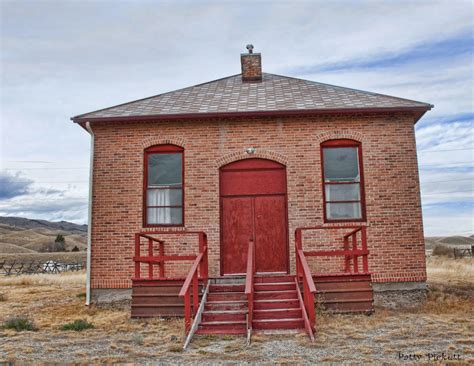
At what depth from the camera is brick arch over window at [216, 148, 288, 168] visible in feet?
40.5

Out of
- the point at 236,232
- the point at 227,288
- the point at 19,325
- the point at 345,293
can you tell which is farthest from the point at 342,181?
the point at 19,325

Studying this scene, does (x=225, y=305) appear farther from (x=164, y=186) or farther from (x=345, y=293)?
(x=164, y=186)

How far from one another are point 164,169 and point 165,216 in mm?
1203

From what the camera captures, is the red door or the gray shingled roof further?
the gray shingled roof

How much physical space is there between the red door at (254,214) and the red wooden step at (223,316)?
2684mm

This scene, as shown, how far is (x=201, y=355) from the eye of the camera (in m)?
7.30

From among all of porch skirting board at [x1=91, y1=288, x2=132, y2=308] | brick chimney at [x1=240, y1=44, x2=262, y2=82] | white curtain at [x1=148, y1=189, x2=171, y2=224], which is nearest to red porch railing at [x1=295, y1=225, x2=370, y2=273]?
white curtain at [x1=148, y1=189, x2=171, y2=224]

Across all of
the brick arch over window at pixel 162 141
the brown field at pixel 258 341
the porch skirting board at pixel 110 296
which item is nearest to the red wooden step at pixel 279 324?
the brown field at pixel 258 341

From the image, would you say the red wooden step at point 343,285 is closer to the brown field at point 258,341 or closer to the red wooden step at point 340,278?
the red wooden step at point 340,278

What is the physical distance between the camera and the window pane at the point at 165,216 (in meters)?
12.3

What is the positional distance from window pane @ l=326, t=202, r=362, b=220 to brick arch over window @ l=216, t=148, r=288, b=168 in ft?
5.44

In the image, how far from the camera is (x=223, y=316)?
9.30 meters

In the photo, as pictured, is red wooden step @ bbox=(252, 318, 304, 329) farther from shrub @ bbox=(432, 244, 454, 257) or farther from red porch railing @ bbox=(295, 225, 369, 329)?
shrub @ bbox=(432, 244, 454, 257)

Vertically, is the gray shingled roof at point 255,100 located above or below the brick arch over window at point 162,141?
above
